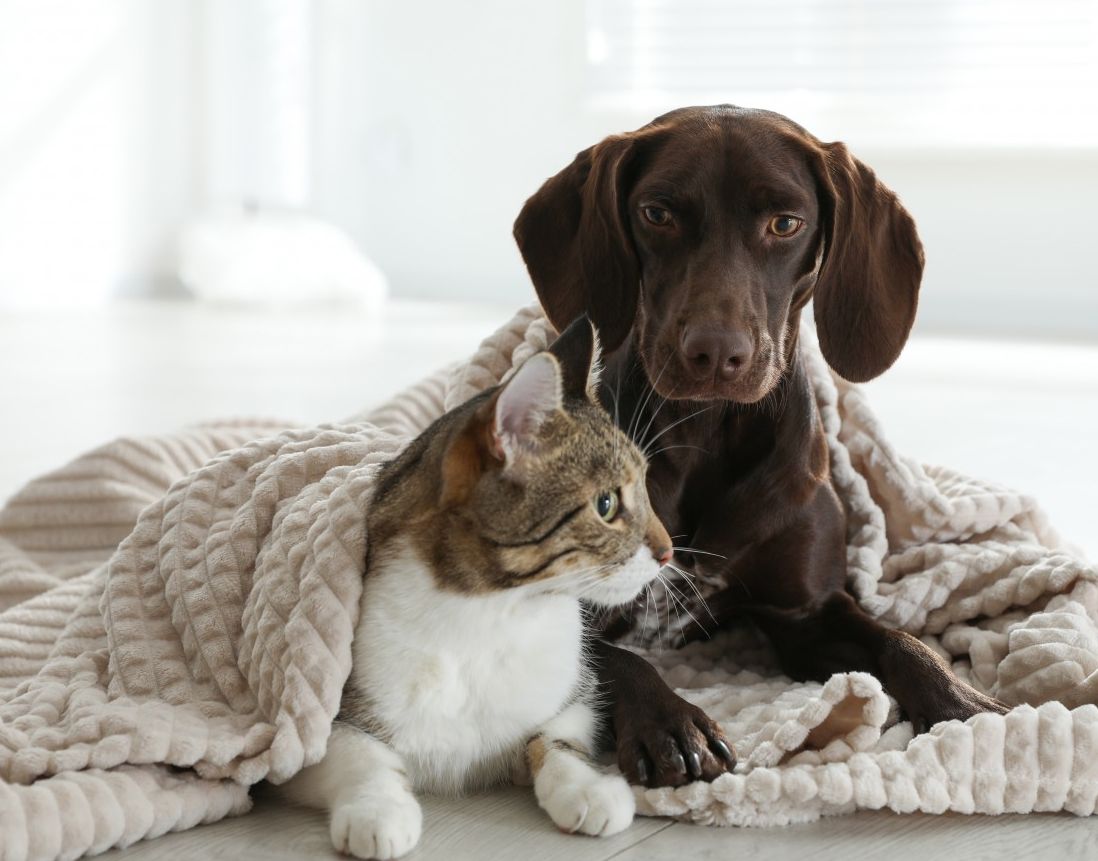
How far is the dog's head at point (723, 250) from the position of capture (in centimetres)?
182

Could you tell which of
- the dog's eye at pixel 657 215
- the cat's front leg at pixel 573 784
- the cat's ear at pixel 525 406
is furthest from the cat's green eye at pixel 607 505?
the dog's eye at pixel 657 215

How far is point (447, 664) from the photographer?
1582 mm

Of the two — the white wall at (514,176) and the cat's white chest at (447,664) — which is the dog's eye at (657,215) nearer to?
the cat's white chest at (447,664)

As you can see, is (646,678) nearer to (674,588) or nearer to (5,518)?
(674,588)

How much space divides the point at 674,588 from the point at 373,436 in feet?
1.58

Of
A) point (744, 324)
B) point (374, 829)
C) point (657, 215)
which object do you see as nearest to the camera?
Result: point (374, 829)

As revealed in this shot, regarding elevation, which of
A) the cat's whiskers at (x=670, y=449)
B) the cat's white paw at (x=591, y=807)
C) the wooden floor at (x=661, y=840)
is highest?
the cat's whiskers at (x=670, y=449)

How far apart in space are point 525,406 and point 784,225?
587mm

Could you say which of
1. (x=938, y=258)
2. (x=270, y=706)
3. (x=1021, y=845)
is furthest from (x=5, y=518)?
(x=938, y=258)

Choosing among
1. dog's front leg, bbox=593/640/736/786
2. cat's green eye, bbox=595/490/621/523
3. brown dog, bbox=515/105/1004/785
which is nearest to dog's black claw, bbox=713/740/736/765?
dog's front leg, bbox=593/640/736/786

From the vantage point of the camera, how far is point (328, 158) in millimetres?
7230

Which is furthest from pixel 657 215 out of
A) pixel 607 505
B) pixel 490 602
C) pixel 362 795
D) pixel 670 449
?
pixel 362 795

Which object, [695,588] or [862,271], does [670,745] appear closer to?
[695,588]

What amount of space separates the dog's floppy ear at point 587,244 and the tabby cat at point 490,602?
34cm
